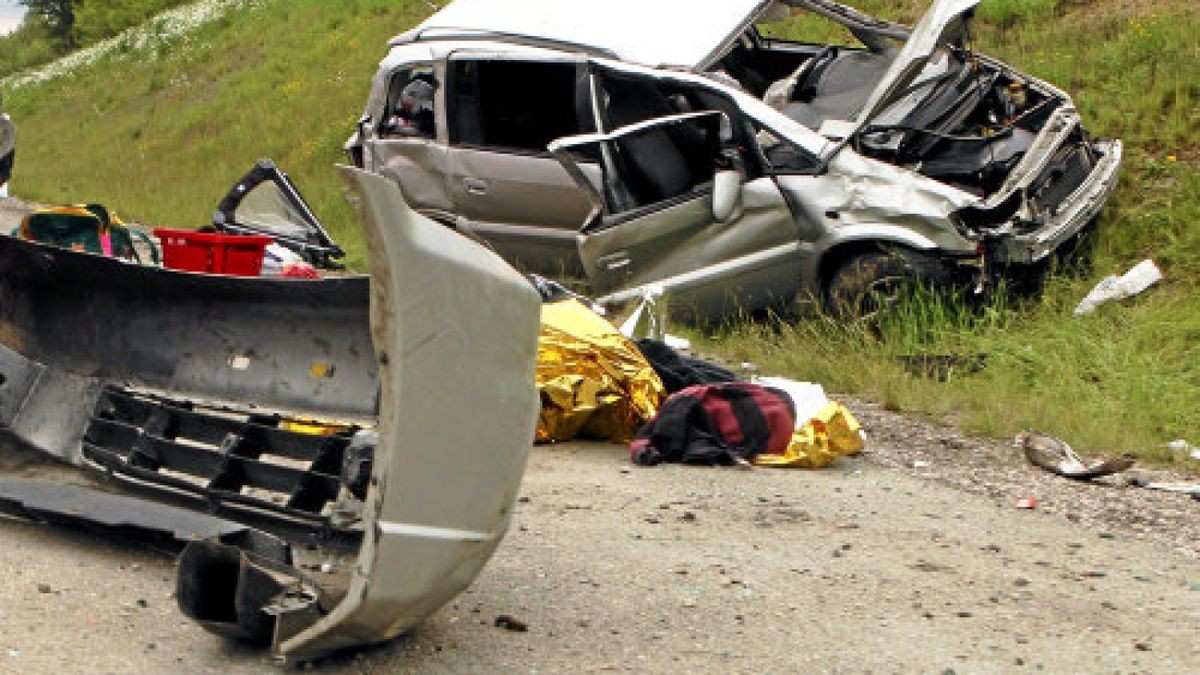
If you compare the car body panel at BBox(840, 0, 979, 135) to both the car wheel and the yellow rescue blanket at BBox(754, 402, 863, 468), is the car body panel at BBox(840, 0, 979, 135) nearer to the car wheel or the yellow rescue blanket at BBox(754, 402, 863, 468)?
the car wheel

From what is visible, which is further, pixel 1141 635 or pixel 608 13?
pixel 608 13

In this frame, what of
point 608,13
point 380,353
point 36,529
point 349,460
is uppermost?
point 608,13

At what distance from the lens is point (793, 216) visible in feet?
35.1

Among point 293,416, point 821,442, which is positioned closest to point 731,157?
point 821,442

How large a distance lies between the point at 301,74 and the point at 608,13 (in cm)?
1613

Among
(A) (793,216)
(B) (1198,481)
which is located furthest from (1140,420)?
(A) (793,216)

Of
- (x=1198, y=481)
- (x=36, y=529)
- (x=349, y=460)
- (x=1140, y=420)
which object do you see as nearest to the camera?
(x=349, y=460)

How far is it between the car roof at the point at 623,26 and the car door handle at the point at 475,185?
99cm

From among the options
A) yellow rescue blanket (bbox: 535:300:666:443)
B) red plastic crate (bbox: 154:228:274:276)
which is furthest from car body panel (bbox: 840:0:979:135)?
red plastic crate (bbox: 154:228:274:276)

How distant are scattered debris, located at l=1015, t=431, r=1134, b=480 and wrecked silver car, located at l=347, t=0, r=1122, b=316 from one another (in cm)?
210

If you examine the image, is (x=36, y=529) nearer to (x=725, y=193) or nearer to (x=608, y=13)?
(x=725, y=193)

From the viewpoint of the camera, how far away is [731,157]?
10.8m

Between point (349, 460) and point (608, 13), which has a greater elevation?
point (608, 13)

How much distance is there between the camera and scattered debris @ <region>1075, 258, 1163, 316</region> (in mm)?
10805
